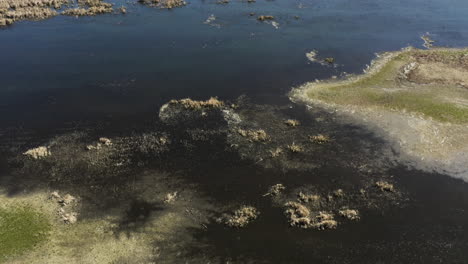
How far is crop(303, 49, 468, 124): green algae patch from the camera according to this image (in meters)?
42.5

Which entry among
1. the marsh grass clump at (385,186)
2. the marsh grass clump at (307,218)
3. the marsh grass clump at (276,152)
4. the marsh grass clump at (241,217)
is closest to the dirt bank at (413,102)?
the marsh grass clump at (385,186)

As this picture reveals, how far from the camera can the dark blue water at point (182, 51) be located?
42938mm

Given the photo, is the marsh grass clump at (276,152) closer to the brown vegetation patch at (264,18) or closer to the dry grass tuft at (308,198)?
the dry grass tuft at (308,198)

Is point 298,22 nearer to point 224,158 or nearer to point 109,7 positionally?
point 109,7

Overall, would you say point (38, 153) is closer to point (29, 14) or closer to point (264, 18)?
point (29, 14)

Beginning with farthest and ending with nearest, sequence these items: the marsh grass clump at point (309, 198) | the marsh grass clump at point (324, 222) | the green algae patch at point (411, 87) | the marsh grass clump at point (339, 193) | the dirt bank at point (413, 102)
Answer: the green algae patch at point (411, 87)
the dirt bank at point (413, 102)
the marsh grass clump at point (339, 193)
the marsh grass clump at point (309, 198)
the marsh grass clump at point (324, 222)

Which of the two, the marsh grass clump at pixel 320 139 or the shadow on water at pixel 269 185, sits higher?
the marsh grass clump at pixel 320 139

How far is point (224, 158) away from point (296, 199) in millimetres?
7938

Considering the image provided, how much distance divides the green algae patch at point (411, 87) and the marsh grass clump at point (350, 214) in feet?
58.2

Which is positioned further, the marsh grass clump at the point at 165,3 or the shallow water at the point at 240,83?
the marsh grass clump at the point at 165,3

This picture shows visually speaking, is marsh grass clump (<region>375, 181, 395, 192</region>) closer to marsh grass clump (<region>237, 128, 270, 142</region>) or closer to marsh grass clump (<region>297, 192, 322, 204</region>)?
marsh grass clump (<region>297, 192, 322, 204</region>)

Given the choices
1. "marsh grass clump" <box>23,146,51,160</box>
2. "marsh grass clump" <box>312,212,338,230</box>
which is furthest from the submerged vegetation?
"marsh grass clump" <box>312,212,338,230</box>

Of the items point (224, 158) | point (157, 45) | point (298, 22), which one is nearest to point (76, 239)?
point (224, 158)

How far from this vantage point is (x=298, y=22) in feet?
226
